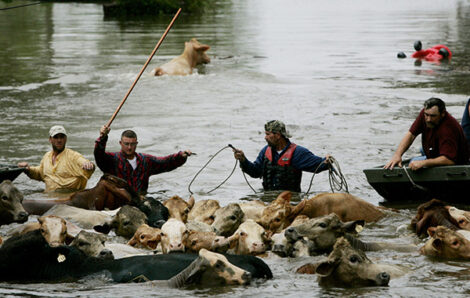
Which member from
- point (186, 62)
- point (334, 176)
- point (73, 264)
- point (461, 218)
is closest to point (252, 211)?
point (461, 218)

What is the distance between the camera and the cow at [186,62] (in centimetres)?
3125

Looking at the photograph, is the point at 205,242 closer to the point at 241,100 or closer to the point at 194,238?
the point at 194,238

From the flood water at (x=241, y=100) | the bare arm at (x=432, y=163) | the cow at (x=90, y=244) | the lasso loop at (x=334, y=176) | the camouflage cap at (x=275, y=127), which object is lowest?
the flood water at (x=241, y=100)

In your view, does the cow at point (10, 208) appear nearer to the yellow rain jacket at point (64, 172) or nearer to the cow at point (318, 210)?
the yellow rain jacket at point (64, 172)

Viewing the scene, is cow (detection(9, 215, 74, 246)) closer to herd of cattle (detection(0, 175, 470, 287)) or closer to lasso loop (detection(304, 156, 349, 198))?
herd of cattle (detection(0, 175, 470, 287))

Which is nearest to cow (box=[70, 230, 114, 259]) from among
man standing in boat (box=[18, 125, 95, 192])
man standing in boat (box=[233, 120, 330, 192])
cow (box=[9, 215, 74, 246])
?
cow (box=[9, 215, 74, 246])

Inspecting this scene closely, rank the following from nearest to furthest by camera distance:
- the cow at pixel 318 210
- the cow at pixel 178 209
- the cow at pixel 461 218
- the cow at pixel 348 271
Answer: the cow at pixel 348 271 → the cow at pixel 461 218 → the cow at pixel 318 210 → the cow at pixel 178 209

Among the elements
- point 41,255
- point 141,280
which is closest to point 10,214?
point 41,255

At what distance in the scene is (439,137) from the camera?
44.7 feet

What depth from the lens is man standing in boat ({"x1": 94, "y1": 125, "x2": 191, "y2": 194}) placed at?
14.9 metres

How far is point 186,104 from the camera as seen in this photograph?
86.4ft

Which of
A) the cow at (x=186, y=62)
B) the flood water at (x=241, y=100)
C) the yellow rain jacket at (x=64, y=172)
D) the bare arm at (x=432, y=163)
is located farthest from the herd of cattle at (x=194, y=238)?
the cow at (x=186, y=62)

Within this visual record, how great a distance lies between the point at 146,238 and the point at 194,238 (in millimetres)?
775

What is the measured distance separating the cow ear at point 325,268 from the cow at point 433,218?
9.64 ft
